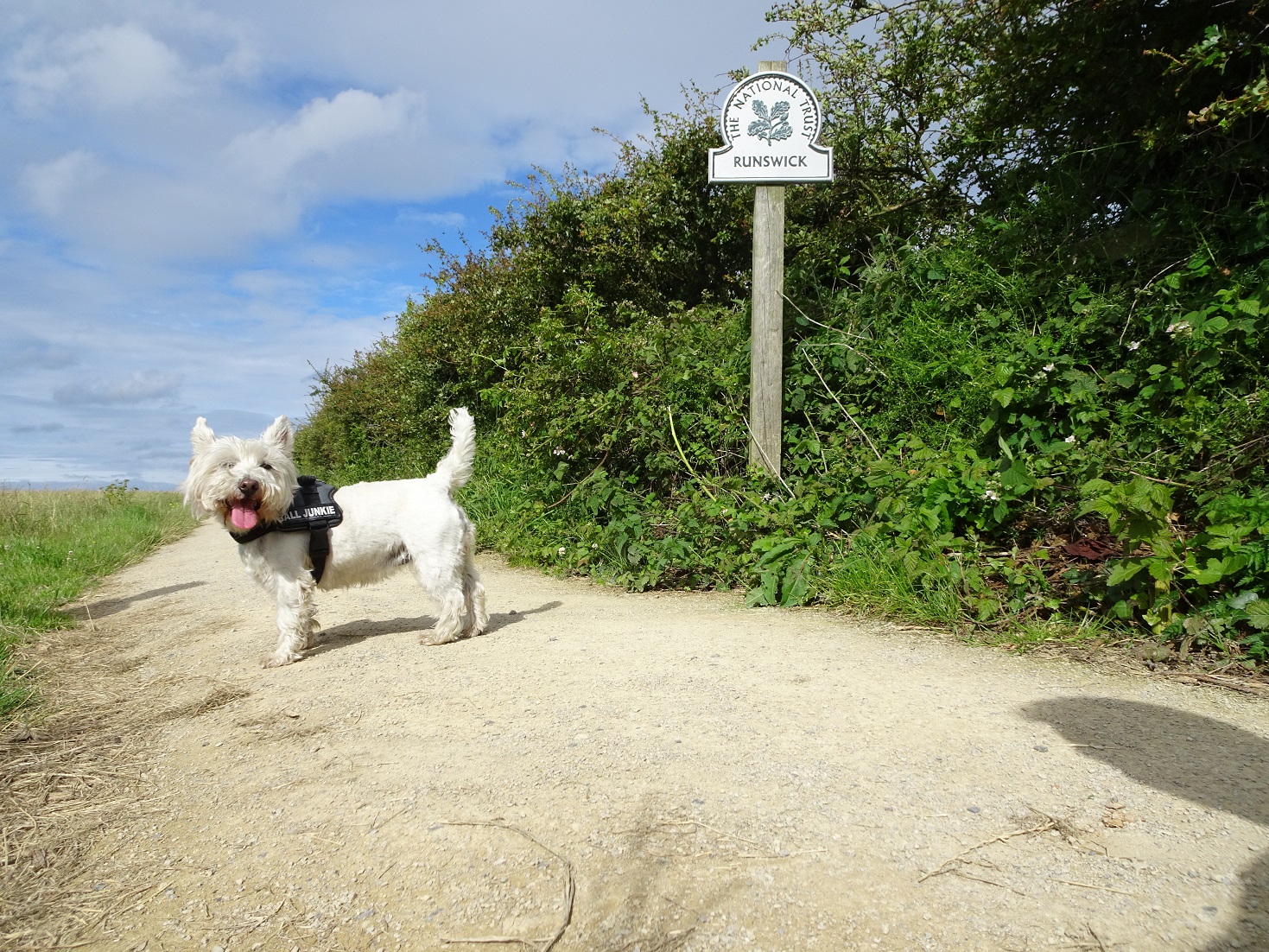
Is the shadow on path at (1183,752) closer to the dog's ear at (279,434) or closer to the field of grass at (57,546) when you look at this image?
the dog's ear at (279,434)

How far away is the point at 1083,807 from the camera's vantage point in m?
2.37

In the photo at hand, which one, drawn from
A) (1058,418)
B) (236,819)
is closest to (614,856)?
(236,819)

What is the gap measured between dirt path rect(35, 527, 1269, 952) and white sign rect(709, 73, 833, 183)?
400 centimetres

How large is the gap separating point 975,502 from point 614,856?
3.53m

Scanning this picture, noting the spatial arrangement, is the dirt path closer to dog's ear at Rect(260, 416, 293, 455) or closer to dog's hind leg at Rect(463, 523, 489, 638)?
dog's hind leg at Rect(463, 523, 489, 638)

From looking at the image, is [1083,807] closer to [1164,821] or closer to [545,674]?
[1164,821]

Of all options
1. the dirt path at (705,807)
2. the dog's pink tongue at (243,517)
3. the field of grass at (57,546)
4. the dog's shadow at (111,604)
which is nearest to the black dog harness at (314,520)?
the dog's pink tongue at (243,517)

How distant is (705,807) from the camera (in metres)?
2.41

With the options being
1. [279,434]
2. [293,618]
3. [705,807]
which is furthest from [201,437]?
[705,807]

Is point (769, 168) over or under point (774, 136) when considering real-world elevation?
under

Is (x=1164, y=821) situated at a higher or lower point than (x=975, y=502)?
lower

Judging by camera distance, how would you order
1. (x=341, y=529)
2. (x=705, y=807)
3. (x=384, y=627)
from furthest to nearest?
(x=384, y=627) → (x=341, y=529) → (x=705, y=807)

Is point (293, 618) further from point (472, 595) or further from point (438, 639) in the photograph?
point (472, 595)

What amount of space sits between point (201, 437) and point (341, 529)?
97 cm
